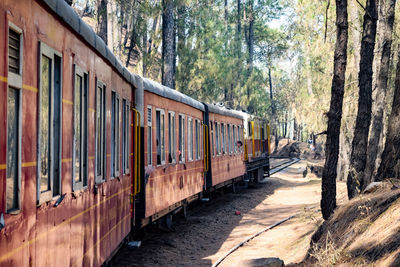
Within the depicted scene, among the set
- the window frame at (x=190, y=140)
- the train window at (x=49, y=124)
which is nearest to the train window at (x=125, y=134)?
the train window at (x=49, y=124)

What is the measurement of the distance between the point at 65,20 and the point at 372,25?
937 cm

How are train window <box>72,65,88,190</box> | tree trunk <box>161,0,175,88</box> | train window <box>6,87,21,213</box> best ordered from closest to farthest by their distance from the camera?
1. train window <box>6,87,21,213</box>
2. train window <box>72,65,88,190</box>
3. tree trunk <box>161,0,175,88</box>

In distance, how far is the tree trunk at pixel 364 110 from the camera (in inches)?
481

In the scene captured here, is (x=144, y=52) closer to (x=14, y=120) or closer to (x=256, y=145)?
(x=256, y=145)

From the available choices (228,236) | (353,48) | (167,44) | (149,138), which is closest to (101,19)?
(167,44)

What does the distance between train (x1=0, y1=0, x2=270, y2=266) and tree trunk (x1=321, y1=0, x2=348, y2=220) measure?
3208 millimetres

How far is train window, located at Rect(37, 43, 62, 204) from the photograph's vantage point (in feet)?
13.5

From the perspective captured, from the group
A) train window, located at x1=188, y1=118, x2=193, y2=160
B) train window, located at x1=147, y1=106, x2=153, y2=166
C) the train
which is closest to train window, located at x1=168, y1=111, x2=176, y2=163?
the train

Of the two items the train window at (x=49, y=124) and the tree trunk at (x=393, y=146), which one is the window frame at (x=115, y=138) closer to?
the train window at (x=49, y=124)

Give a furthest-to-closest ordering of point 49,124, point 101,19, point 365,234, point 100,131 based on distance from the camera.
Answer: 1. point 101,19
2. point 365,234
3. point 100,131
4. point 49,124

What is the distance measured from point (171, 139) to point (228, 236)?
3.03 m

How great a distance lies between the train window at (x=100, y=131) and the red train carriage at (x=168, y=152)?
11.8 ft

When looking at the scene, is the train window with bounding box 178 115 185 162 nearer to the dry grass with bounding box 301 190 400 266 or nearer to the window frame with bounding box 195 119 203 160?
the window frame with bounding box 195 119 203 160

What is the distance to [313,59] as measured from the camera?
2844cm
